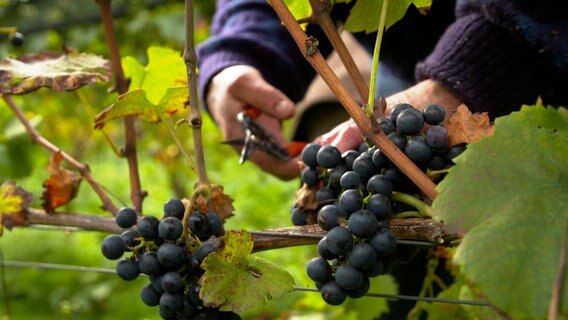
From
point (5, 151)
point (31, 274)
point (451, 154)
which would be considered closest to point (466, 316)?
point (451, 154)

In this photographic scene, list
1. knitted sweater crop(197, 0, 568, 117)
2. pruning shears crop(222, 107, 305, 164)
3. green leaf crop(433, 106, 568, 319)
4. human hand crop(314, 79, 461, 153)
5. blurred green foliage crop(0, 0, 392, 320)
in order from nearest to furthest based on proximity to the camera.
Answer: green leaf crop(433, 106, 568, 319) → human hand crop(314, 79, 461, 153) → knitted sweater crop(197, 0, 568, 117) → pruning shears crop(222, 107, 305, 164) → blurred green foliage crop(0, 0, 392, 320)

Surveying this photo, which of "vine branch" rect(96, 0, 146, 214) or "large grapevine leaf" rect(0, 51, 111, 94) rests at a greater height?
"large grapevine leaf" rect(0, 51, 111, 94)

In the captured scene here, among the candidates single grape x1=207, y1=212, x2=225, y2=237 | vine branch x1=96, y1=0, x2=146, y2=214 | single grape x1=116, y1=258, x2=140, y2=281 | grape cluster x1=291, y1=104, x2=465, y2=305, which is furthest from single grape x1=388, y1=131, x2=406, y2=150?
vine branch x1=96, y1=0, x2=146, y2=214

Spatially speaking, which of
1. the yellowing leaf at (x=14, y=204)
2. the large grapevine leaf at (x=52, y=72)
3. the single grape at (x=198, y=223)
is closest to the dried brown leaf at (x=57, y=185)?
the yellowing leaf at (x=14, y=204)

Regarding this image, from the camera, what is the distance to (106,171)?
172 inches

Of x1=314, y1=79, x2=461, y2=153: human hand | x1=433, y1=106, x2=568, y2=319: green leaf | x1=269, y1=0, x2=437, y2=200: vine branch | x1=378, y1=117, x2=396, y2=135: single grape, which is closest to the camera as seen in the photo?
x1=433, y1=106, x2=568, y2=319: green leaf

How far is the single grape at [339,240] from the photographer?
0.78 metres

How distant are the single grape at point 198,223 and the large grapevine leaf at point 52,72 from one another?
29 cm

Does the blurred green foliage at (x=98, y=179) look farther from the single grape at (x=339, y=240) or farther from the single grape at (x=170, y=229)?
the single grape at (x=339, y=240)

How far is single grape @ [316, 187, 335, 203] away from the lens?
0.93 m

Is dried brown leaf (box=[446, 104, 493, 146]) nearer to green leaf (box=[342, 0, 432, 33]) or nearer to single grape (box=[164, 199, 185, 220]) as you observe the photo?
green leaf (box=[342, 0, 432, 33])

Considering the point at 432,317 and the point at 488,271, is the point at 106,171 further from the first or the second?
the point at 488,271

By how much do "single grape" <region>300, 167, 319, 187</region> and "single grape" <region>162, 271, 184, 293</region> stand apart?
0.22 m

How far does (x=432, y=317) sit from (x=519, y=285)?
2.40ft
